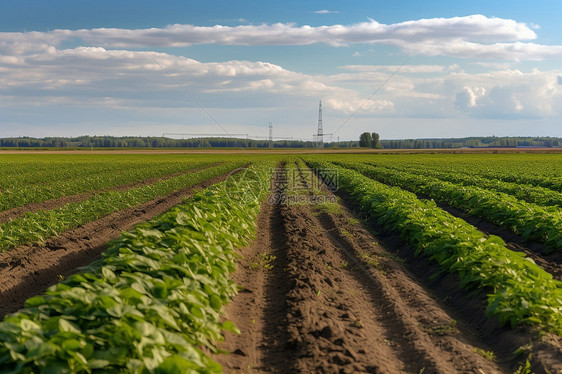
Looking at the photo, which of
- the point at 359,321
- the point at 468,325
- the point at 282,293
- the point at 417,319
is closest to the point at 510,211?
the point at 468,325

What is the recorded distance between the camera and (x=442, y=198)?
21.6 metres

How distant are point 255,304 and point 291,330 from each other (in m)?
1.51

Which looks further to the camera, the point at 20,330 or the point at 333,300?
the point at 333,300

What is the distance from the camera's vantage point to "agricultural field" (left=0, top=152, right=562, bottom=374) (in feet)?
13.9

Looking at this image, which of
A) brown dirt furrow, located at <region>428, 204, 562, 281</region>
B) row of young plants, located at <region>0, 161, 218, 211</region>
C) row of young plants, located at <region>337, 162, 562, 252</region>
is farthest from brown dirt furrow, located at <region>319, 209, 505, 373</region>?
row of young plants, located at <region>0, 161, 218, 211</region>

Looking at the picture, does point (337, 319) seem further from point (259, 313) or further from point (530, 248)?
point (530, 248)

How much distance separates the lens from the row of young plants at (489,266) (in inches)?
268

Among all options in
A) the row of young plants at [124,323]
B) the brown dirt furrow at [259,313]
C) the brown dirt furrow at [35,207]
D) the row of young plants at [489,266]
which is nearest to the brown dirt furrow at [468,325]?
the row of young plants at [489,266]

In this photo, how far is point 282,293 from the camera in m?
8.55

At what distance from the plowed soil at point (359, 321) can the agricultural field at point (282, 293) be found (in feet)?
0.09

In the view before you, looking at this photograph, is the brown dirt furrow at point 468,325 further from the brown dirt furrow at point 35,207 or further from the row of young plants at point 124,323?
the brown dirt furrow at point 35,207

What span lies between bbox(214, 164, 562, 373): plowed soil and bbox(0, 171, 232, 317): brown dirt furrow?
3.98 metres

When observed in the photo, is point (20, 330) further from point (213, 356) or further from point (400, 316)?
point (400, 316)

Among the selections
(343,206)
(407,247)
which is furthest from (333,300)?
(343,206)
